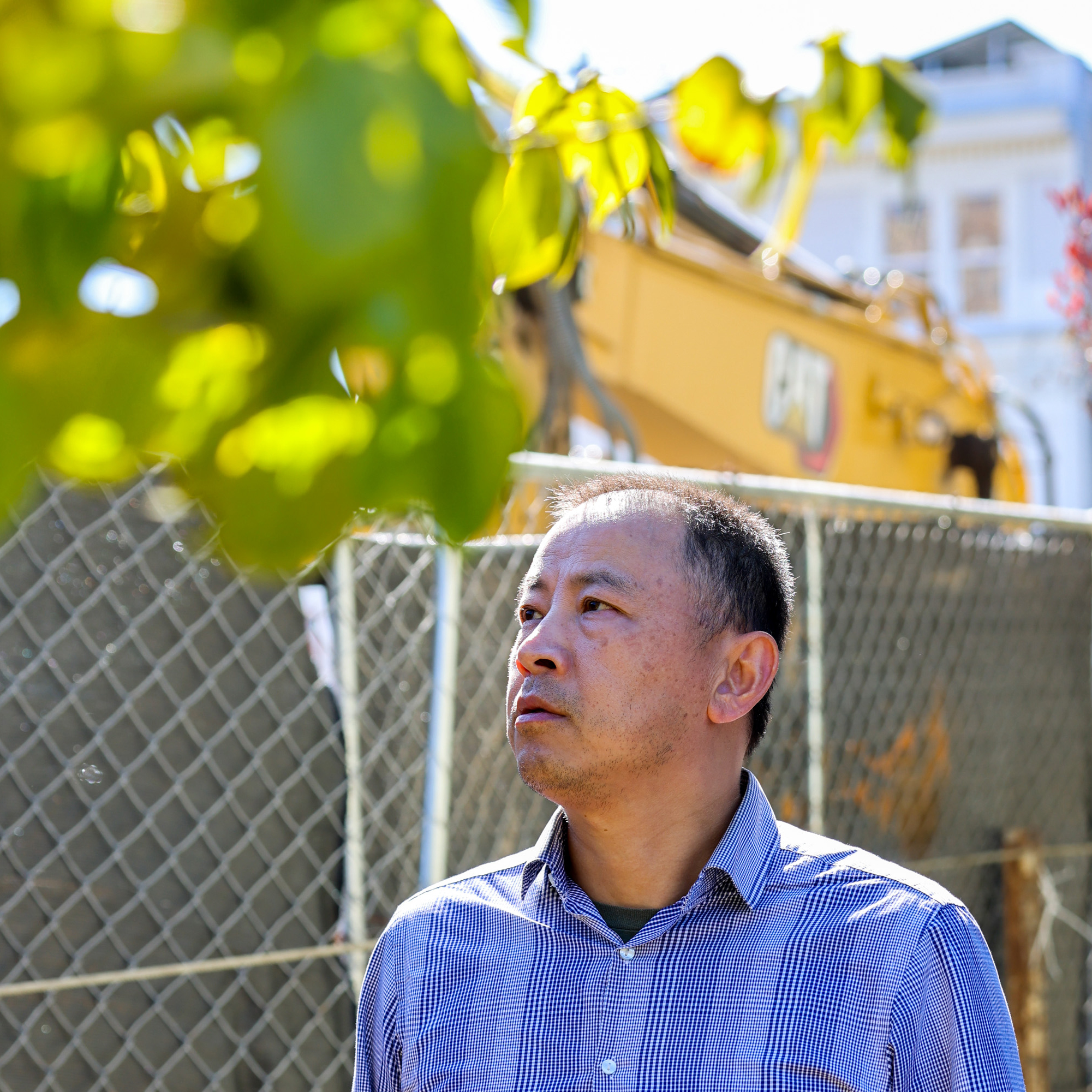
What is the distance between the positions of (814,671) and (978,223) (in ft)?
48.2

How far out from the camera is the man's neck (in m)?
1.85

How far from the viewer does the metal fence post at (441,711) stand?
9.15 feet

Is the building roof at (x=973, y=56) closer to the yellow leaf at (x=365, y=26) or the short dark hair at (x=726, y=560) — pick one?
the short dark hair at (x=726, y=560)

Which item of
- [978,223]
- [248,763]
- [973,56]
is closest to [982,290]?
[978,223]

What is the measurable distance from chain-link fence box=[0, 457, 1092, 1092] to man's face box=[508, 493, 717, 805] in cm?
24

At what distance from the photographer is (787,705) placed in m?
3.65

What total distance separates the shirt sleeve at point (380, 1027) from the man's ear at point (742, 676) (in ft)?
1.80

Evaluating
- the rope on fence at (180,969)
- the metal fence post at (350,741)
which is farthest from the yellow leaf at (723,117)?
the rope on fence at (180,969)

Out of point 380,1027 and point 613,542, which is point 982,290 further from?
point 380,1027

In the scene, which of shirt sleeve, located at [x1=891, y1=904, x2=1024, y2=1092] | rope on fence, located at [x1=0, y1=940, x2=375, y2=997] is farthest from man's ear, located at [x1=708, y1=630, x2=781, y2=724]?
rope on fence, located at [x1=0, y1=940, x2=375, y2=997]

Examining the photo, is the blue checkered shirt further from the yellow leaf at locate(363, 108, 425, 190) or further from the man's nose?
the yellow leaf at locate(363, 108, 425, 190)

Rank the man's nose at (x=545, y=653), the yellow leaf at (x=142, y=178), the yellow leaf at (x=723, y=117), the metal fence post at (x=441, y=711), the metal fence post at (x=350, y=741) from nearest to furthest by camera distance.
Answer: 1. the yellow leaf at (x=142, y=178)
2. the yellow leaf at (x=723, y=117)
3. the man's nose at (x=545, y=653)
4. the metal fence post at (x=350, y=741)
5. the metal fence post at (x=441, y=711)

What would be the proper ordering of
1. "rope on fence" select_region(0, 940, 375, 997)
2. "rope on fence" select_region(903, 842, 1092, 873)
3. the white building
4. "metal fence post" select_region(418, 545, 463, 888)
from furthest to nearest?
the white building < "rope on fence" select_region(903, 842, 1092, 873) < "metal fence post" select_region(418, 545, 463, 888) < "rope on fence" select_region(0, 940, 375, 997)

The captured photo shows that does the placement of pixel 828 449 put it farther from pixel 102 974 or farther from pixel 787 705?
pixel 102 974
